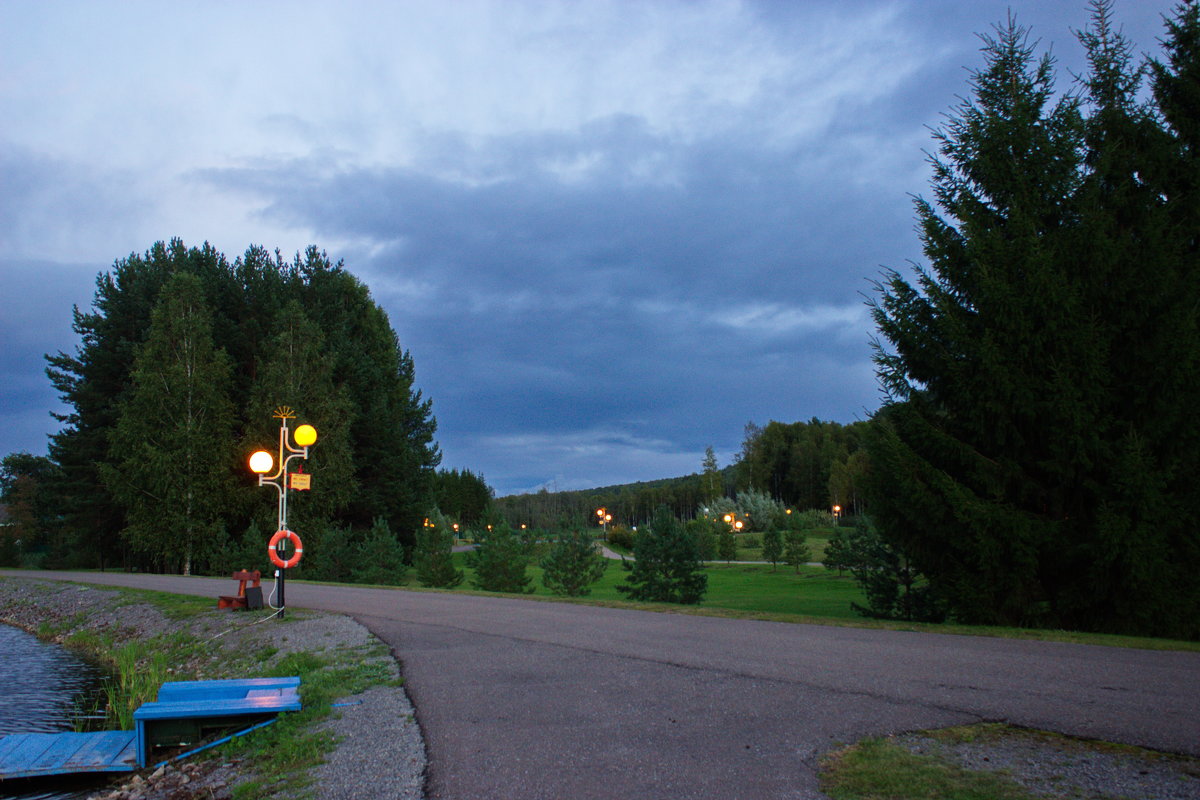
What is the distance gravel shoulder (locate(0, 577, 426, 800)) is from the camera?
5184 mm

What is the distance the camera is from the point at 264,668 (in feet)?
34.1

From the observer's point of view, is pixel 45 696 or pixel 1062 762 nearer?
pixel 1062 762

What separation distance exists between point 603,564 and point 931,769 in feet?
71.6

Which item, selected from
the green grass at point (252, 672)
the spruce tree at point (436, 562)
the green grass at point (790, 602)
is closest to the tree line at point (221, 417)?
the spruce tree at point (436, 562)

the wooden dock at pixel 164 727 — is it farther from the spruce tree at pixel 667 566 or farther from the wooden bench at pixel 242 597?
the spruce tree at pixel 667 566

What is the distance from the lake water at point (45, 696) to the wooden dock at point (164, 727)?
0.51ft

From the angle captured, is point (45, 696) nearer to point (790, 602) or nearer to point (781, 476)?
point (790, 602)

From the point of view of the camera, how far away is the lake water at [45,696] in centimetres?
704

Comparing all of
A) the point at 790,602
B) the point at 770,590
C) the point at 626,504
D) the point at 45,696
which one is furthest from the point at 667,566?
the point at 626,504

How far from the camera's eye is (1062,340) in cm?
1199

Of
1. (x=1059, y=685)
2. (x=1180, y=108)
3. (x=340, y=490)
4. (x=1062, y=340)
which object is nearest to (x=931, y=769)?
(x=1059, y=685)

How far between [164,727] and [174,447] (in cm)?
2975

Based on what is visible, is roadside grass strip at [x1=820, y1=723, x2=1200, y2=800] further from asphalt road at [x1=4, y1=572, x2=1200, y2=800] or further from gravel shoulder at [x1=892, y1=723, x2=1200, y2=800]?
asphalt road at [x1=4, y1=572, x2=1200, y2=800]

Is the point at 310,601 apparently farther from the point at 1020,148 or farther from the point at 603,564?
the point at 1020,148
